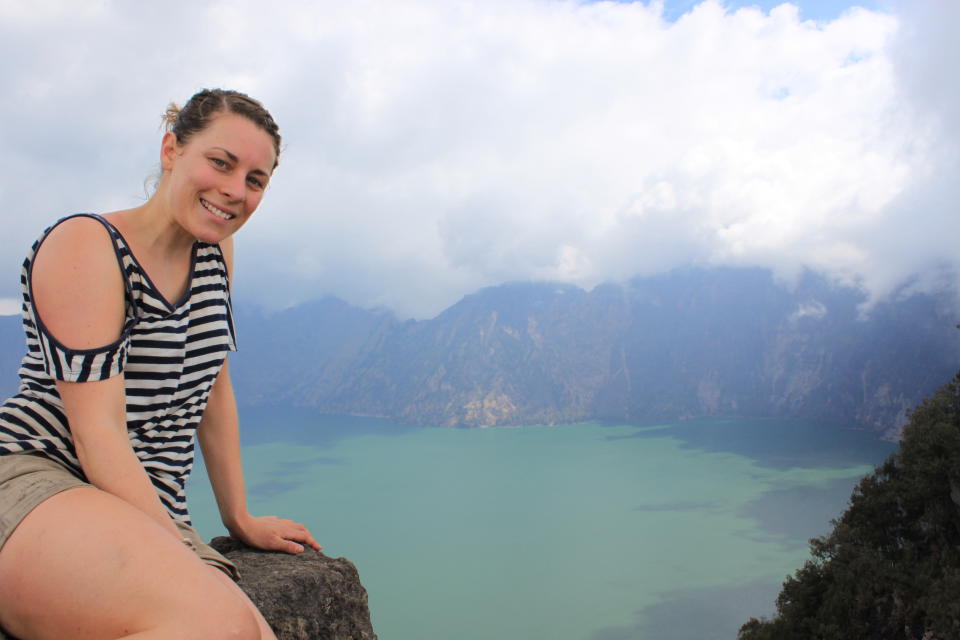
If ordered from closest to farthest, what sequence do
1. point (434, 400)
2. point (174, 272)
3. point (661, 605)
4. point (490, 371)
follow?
1. point (174, 272)
2. point (661, 605)
3. point (434, 400)
4. point (490, 371)

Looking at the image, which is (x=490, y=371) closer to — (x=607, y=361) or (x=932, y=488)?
(x=607, y=361)

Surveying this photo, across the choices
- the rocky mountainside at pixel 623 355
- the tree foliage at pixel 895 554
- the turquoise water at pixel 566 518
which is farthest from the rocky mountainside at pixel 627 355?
the tree foliage at pixel 895 554

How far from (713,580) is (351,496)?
127 feet

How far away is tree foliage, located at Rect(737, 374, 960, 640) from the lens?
1284 centimetres

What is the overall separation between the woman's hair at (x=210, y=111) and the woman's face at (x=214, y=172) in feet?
0.04

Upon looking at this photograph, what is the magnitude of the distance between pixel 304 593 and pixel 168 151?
4.21 ft

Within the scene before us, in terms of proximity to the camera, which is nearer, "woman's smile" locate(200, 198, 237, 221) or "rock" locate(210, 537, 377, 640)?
"woman's smile" locate(200, 198, 237, 221)

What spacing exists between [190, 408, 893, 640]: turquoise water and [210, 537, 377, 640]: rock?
4182 cm

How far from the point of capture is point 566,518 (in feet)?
208

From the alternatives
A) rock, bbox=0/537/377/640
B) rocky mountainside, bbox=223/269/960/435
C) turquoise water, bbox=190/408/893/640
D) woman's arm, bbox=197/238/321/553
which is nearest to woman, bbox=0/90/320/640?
woman's arm, bbox=197/238/321/553

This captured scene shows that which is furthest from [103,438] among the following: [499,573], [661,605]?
[499,573]

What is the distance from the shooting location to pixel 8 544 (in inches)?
42.1

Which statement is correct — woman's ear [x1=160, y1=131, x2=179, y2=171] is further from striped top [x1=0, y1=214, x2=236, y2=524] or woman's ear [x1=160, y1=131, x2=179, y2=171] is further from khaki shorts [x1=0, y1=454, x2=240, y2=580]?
khaki shorts [x1=0, y1=454, x2=240, y2=580]

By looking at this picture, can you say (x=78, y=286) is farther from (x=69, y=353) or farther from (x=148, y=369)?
(x=148, y=369)
